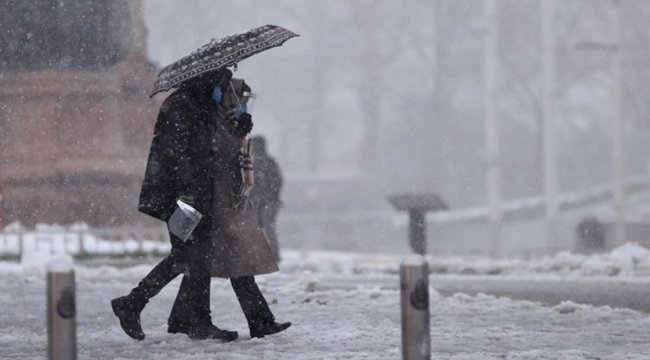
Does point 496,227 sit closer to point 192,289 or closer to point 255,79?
point 192,289

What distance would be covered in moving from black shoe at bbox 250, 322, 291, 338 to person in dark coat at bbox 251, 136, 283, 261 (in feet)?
30.3

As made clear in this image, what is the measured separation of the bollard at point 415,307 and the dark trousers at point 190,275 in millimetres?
3020

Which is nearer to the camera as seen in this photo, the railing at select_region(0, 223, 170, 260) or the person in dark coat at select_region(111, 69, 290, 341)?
the person in dark coat at select_region(111, 69, 290, 341)

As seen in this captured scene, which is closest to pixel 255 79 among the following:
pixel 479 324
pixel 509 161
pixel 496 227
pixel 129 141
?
pixel 509 161

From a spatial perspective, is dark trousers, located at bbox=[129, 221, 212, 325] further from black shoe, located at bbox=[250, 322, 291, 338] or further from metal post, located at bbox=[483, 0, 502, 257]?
metal post, located at bbox=[483, 0, 502, 257]

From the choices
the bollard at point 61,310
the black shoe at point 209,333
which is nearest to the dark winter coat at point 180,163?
the black shoe at point 209,333

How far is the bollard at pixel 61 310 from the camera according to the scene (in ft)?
17.9

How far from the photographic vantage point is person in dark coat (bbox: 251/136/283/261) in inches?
728

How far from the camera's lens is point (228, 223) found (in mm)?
8672

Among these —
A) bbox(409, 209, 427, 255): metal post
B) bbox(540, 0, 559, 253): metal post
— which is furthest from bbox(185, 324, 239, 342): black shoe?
bbox(540, 0, 559, 253): metal post

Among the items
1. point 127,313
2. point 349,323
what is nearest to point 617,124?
point 349,323

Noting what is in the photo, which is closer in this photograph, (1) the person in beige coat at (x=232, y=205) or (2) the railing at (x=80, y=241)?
(1) the person in beige coat at (x=232, y=205)

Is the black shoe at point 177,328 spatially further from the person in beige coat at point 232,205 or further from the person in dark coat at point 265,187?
the person in dark coat at point 265,187

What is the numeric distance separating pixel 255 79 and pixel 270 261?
52.7 metres
